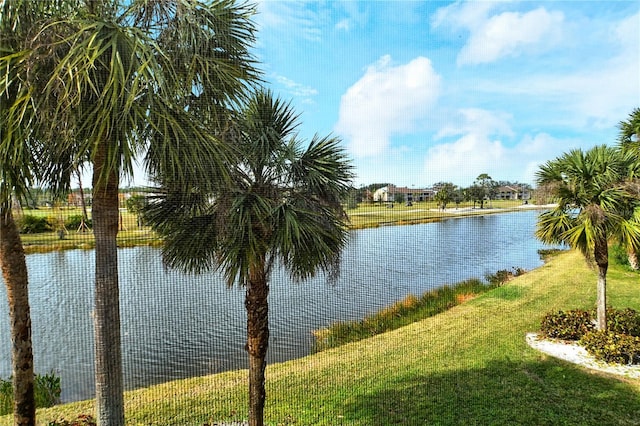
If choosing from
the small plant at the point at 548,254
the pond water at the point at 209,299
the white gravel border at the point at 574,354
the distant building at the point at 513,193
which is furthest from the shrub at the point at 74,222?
the small plant at the point at 548,254

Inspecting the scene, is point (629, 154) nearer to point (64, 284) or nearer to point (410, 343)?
point (410, 343)

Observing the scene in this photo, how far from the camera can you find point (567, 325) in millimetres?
2996

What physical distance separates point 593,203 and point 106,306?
10.5 ft

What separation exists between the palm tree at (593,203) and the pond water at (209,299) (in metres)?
0.25

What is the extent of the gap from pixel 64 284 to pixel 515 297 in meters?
4.41

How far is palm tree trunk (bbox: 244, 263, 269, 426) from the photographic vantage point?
167 centimetres

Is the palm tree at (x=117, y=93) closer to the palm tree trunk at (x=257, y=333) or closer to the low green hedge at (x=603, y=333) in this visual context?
the palm tree trunk at (x=257, y=333)

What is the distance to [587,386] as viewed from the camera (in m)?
2.22

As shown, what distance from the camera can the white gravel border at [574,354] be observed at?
7.79 feet

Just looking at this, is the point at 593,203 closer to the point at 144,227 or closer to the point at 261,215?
the point at 261,215

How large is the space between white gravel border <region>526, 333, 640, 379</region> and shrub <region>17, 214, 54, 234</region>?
350cm

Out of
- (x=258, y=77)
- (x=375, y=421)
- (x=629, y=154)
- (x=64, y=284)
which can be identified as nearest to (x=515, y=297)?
(x=629, y=154)

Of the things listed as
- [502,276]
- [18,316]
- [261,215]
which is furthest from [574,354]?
[18,316]

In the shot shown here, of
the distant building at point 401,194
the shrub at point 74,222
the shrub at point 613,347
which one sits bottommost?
the shrub at point 613,347
